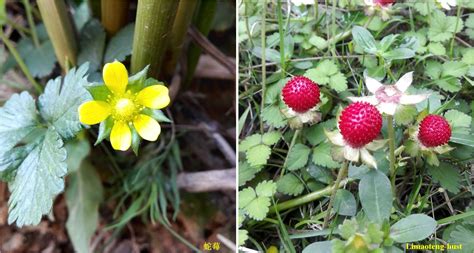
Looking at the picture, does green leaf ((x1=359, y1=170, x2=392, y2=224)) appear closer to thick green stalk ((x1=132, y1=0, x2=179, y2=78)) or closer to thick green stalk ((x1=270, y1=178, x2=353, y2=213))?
thick green stalk ((x1=270, y1=178, x2=353, y2=213))

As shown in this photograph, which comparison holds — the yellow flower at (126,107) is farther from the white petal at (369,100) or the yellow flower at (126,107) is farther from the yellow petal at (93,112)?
the white petal at (369,100)

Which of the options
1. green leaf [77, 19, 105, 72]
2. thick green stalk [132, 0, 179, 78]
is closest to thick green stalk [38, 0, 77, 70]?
green leaf [77, 19, 105, 72]

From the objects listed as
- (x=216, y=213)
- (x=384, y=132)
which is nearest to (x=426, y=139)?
(x=384, y=132)

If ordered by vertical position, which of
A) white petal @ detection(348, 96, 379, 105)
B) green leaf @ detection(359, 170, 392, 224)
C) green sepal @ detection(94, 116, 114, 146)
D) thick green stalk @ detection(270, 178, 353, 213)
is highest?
white petal @ detection(348, 96, 379, 105)

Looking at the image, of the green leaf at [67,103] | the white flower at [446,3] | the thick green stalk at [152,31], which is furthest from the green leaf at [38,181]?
the white flower at [446,3]

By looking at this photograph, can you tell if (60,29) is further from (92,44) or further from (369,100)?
(369,100)

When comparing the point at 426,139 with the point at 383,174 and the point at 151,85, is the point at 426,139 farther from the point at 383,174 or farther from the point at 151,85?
the point at 151,85

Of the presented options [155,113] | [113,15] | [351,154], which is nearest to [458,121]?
[351,154]
